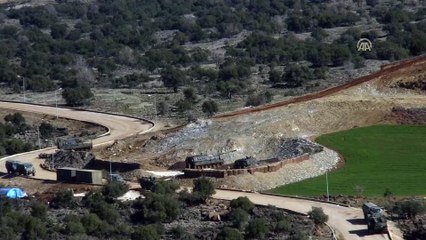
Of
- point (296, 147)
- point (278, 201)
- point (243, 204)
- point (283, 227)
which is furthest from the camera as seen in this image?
point (296, 147)

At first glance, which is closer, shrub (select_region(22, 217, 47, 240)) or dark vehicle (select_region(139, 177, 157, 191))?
shrub (select_region(22, 217, 47, 240))

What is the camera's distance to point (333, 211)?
6494cm

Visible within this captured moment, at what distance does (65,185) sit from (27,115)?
111 ft

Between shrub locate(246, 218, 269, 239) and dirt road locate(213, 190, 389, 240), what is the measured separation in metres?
3.01

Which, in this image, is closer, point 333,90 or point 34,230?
point 34,230

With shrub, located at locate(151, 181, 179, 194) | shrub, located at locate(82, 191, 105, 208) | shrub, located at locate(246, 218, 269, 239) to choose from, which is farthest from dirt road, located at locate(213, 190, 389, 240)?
shrub, located at locate(82, 191, 105, 208)

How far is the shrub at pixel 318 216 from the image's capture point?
6203 centimetres

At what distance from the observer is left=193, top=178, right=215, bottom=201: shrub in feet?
224

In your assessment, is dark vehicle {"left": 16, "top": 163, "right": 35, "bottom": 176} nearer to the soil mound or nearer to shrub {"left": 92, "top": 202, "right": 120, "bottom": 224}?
shrub {"left": 92, "top": 202, "right": 120, "bottom": 224}

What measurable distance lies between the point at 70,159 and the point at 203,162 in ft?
32.3

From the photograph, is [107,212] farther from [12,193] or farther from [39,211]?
[12,193]

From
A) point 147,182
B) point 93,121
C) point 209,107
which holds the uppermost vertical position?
point 147,182

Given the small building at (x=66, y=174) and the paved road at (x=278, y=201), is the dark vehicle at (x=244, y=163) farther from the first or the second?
the small building at (x=66, y=174)

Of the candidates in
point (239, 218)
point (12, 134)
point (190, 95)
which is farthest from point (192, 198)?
point (190, 95)
